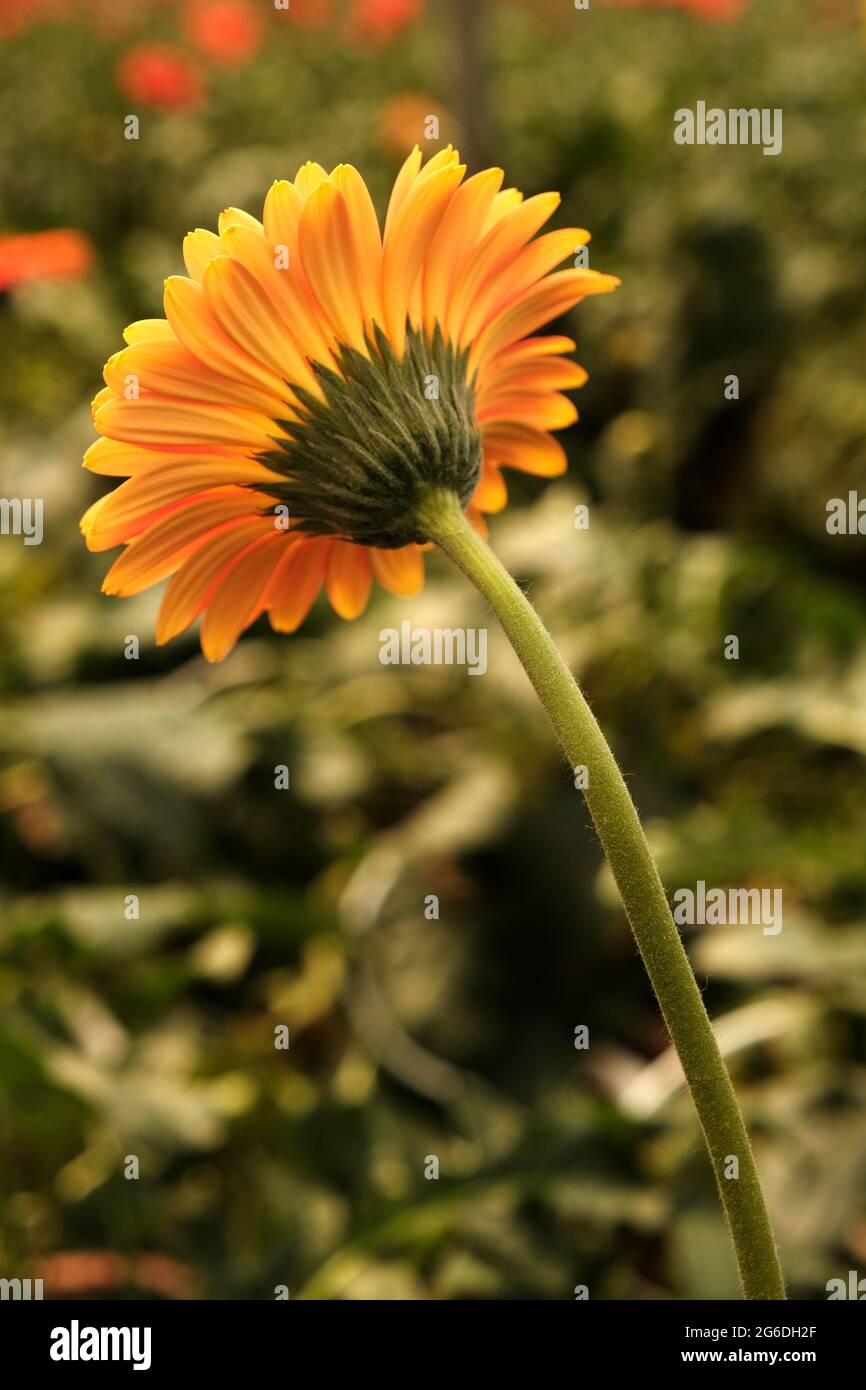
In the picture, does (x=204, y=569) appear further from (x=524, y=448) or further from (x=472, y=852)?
(x=472, y=852)

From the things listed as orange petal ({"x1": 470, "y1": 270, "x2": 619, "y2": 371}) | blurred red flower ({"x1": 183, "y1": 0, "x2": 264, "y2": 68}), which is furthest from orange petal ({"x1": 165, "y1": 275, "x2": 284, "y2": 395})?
blurred red flower ({"x1": 183, "y1": 0, "x2": 264, "y2": 68})

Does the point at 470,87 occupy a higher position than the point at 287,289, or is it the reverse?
the point at 470,87

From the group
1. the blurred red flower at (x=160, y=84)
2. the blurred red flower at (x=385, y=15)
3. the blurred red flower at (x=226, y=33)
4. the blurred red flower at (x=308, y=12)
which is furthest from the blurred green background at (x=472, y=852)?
the blurred red flower at (x=308, y=12)

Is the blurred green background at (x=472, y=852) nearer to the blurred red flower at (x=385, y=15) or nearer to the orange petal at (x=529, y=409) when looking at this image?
the orange petal at (x=529, y=409)

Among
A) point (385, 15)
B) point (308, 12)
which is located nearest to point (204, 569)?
point (385, 15)

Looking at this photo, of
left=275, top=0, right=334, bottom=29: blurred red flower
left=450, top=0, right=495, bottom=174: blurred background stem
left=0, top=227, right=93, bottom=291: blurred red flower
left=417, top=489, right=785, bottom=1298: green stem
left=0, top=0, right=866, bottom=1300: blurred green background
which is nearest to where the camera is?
left=417, top=489, right=785, bottom=1298: green stem

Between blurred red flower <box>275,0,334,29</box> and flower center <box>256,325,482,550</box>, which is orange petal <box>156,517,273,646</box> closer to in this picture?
flower center <box>256,325,482,550</box>

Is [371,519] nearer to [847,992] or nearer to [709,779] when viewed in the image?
[847,992]
